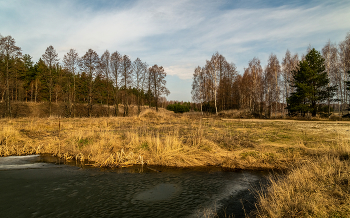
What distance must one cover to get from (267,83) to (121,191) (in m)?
40.4

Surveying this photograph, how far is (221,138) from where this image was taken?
12711 mm

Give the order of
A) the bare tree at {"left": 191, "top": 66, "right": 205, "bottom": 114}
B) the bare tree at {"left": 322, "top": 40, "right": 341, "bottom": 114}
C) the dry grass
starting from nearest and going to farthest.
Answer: the dry grass, the bare tree at {"left": 322, "top": 40, "right": 341, "bottom": 114}, the bare tree at {"left": 191, "top": 66, "right": 205, "bottom": 114}

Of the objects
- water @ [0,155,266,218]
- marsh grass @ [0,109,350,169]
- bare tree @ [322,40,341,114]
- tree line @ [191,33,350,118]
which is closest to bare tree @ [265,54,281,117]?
tree line @ [191,33,350,118]

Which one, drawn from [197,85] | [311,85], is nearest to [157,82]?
[197,85]

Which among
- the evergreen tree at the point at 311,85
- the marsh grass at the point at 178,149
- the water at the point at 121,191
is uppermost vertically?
the evergreen tree at the point at 311,85

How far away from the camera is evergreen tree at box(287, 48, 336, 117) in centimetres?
3141

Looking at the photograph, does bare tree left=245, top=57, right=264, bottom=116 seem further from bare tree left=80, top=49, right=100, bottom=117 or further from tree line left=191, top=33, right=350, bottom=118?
bare tree left=80, top=49, right=100, bottom=117

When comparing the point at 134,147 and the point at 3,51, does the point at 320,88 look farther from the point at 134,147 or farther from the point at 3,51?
the point at 3,51

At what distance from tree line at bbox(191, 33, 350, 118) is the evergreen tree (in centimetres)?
24

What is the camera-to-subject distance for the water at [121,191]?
5.61 metres

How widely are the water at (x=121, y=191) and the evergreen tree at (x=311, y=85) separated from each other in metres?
28.7

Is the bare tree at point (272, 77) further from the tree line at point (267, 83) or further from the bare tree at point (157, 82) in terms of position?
the bare tree at point (157, 82)

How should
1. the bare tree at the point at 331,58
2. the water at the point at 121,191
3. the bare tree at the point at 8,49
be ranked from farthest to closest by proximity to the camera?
1. the bare tree at the point at 331,58
2. the bare tree at the point at 8,49
3. the water at the point at 121,191

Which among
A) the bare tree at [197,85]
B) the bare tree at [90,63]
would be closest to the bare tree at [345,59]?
the bare tree at [197,85]
